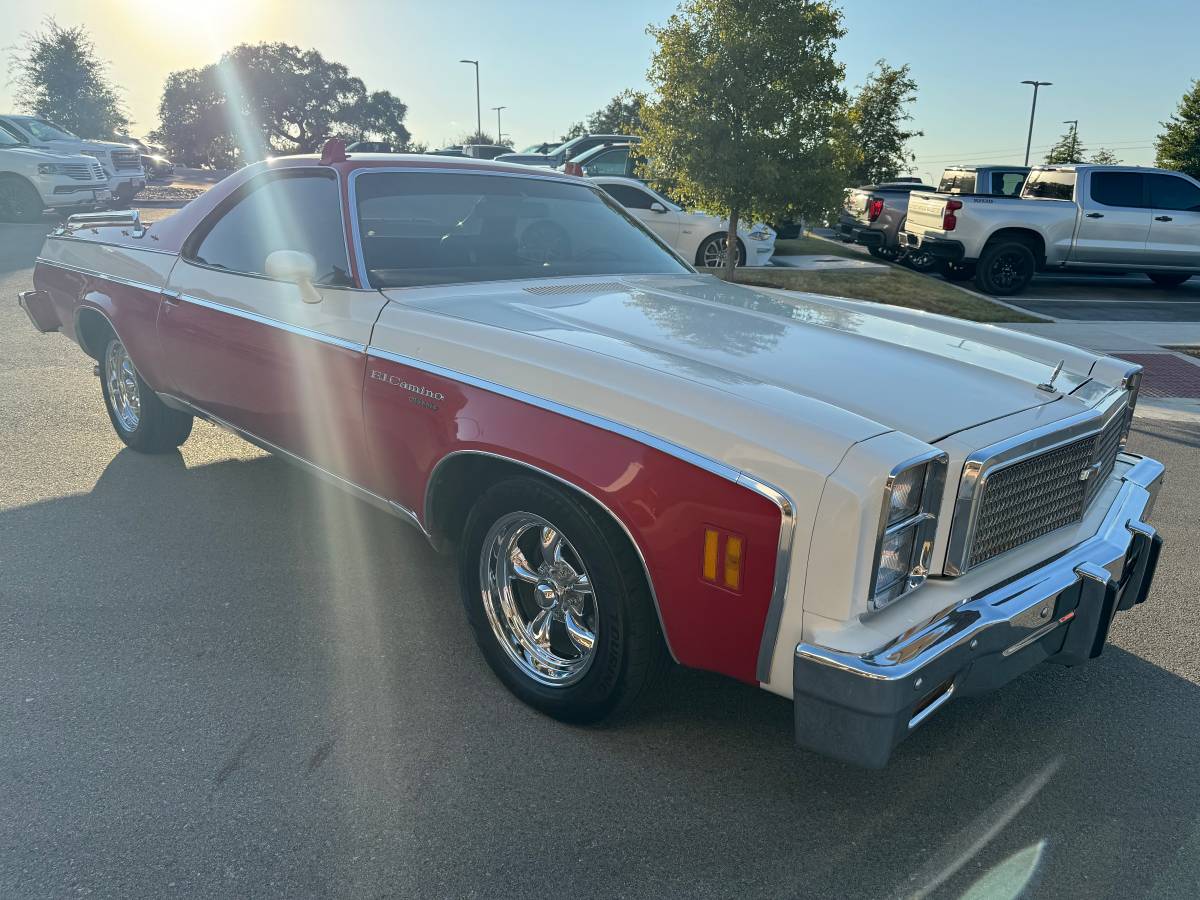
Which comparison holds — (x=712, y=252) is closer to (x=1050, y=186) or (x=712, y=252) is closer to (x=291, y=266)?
(x=1050, y=186)

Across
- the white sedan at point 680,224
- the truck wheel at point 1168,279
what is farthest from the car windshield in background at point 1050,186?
the white sedan at point 680,224

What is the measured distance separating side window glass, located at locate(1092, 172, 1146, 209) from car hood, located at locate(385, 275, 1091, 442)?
1153cm

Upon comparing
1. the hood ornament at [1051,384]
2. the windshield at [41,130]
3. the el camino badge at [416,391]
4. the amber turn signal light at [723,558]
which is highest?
the windshield at [41,130]

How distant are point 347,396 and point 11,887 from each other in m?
1.71

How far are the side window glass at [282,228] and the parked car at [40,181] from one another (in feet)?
47.3

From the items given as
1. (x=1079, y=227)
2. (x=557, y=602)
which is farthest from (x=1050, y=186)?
(x=557, y=602)

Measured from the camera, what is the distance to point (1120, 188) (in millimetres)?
13211

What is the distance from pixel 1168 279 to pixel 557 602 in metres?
15.1

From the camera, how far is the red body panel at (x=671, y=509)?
2152mm

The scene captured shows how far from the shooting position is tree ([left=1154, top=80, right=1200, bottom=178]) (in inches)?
993

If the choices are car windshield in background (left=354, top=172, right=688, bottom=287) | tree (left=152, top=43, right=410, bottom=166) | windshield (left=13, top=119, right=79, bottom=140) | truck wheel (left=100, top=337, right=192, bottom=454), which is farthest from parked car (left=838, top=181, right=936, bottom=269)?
tree (left=152, top=43, right=410, bottom=166)

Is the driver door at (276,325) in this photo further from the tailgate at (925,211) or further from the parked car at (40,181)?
the parked car at (40,181)

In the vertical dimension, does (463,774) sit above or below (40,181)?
below

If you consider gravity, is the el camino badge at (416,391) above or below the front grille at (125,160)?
below
